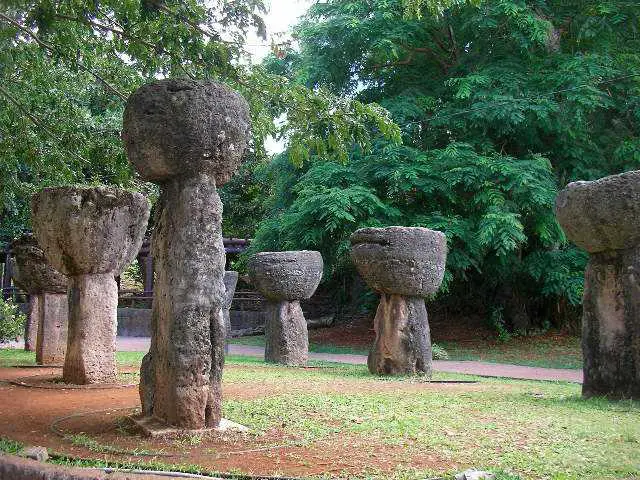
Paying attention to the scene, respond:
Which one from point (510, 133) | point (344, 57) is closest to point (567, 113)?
point (510, 133)

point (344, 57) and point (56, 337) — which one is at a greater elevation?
point (344, 57)

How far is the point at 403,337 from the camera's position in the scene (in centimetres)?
1009

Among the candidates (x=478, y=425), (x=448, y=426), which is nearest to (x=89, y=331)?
(x=448, y=426)

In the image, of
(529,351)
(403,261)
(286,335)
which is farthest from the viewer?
(529,351)

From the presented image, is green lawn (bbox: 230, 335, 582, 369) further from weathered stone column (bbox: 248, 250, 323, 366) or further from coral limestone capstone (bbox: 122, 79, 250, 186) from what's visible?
coral limestone capstone (bbox: 122, 79, 250, 186)

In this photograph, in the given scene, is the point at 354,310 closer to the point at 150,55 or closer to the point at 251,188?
the point at 251,188

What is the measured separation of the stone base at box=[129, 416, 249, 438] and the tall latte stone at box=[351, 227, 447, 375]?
4899 mm

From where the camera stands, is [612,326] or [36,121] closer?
[612,326]

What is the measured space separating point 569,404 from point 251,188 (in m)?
20.7

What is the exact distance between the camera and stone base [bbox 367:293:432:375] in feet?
32.9

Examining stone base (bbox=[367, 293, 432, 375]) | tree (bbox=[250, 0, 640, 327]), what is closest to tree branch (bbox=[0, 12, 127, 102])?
stone base (bbox=[367, 293, 432, 375])

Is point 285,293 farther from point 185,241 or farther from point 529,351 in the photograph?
point 529,351

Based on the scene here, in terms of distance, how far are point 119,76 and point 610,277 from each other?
23.8 ft

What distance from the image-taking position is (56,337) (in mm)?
10703
